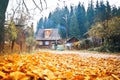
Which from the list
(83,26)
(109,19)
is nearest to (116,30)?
(109,19)

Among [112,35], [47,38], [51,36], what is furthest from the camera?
[51,36]

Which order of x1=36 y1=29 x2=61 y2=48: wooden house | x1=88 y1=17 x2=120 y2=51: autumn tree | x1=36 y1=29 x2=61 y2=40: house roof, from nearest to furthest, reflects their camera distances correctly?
x1=88 y1=17 x2=120 y2=51: autumn tree, x1=36 y1=29 x2=61 y2=48: wooden house, x1=36 y1=29 x2=61 y2=40: house roof

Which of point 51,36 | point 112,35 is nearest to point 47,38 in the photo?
point 51,36

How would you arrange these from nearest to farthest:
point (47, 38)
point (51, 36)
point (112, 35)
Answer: point (112, 35), point (47, 38), point (51, 36)

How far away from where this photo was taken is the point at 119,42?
29891 millimetres

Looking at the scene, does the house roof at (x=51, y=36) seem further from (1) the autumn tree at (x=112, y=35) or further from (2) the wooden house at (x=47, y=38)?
(1) the autumn tree at (x=112, y=35)

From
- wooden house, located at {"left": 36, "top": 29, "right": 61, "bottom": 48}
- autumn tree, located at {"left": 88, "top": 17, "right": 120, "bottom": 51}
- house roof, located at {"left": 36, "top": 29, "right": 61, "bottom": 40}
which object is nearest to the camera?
autumn tree, located at {"left": 88, "top": 17, "right": 120, "bottom": 51}

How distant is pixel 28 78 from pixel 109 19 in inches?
1339

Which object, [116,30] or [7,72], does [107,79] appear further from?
[116,30]

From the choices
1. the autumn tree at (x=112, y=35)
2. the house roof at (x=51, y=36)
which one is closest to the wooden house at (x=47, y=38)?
the house roof at (x=51, y=36)

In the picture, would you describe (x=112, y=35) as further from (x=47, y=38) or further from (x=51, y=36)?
(x=51, y=36)

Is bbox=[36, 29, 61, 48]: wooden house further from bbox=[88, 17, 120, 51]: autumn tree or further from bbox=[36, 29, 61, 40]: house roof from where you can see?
bbox=[88, 17, 120, 51]: autumn tree

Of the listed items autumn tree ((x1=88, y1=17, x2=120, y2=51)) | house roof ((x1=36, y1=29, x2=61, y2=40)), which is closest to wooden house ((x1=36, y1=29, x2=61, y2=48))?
house roof ((x1=36, y1=29, x2=61, y2=40))

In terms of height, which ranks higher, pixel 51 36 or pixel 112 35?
pixel 51 36
